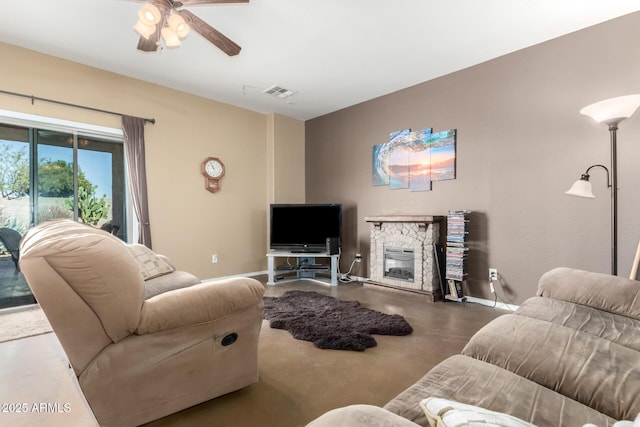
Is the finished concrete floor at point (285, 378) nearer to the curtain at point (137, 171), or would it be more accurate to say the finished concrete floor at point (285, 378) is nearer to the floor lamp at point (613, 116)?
the floor lamp at point (613, 116)

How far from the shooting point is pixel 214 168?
4520 mm

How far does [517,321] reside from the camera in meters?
1.58

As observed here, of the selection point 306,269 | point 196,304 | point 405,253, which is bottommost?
point 306,269

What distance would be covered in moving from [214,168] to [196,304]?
11.2ft

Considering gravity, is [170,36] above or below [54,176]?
above

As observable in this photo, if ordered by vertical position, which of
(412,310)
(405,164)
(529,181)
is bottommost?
(412,310)

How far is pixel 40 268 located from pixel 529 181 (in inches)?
150

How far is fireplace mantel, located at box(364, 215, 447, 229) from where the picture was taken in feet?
12.0

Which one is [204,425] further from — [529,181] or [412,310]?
[529,181]

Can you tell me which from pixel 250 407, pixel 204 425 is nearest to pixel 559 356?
pixel 250 407

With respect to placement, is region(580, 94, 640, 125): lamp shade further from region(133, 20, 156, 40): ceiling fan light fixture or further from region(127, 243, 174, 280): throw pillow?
region(127, 243, 174, 280): throw pillow

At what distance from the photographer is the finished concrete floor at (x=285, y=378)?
153 cm

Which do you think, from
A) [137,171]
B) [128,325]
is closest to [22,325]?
[137,171]

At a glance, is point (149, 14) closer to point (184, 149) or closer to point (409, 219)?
point (184, 149)
